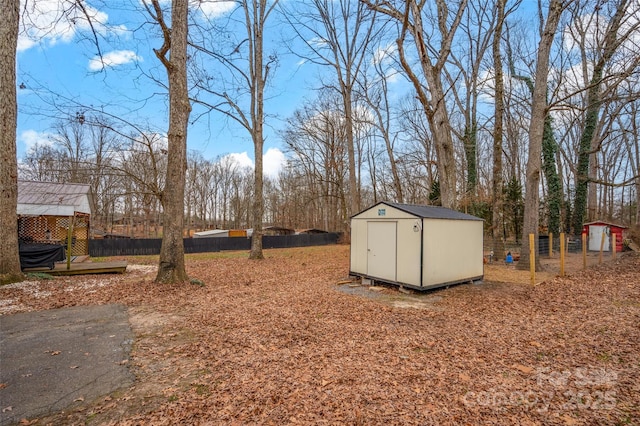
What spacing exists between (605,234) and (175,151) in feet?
64.7

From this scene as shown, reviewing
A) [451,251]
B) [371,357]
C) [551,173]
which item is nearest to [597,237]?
[551,173]

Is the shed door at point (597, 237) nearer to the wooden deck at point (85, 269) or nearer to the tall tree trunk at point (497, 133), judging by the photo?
the tall tree trunk at point (497, 133)

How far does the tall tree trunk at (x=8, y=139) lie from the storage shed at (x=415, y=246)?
7952 mm

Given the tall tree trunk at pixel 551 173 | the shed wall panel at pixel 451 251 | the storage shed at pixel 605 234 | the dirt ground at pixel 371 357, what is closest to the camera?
the dirt ground at pixel 371 357

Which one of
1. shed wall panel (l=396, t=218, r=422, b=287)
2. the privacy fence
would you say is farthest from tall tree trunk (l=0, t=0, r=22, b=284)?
the privacy fence

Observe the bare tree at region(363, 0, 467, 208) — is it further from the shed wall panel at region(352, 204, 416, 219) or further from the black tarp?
the black tarp

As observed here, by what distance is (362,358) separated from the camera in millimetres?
3293

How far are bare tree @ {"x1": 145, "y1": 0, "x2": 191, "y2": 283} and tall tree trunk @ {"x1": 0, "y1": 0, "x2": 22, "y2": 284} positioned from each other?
2.86m

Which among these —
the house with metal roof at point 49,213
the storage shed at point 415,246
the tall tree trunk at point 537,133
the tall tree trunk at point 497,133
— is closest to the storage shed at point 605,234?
the tall tree trunk at point 497,133

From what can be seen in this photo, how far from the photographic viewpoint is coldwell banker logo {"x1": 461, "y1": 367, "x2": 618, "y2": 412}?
2.37 meters

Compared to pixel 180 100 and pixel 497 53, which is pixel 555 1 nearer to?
pixel 497 53

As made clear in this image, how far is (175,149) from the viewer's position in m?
7.05

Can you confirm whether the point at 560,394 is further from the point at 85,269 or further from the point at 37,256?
the point at 37,256

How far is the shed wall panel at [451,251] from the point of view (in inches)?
269
